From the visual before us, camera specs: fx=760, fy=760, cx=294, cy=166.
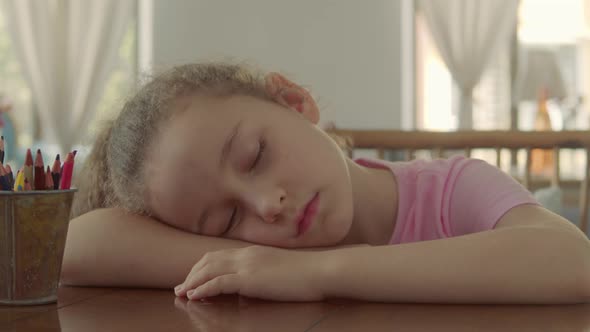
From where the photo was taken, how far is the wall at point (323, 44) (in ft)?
16.2

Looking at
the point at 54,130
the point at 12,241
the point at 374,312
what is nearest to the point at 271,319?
the point at 374,312

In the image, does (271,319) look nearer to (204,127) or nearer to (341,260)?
(341,260)

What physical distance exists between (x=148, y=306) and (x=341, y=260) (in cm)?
21

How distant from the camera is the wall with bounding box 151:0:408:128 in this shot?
16.2 feet

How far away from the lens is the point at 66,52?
5.11 m

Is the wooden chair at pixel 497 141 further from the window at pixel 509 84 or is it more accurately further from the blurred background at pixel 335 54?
the blurred background at pixel 335 54

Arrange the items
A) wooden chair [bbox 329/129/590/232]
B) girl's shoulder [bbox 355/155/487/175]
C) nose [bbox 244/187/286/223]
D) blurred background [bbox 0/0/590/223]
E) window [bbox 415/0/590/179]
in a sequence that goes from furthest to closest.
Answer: blurred background [bbox 0/0/590/223] → window [bbox 415/0/590/179] → wooden chair [bbox 329/129/590/232] → girl's shoulder [bbox 355/155/487/175] → nose [bbox 244/187/286/223]

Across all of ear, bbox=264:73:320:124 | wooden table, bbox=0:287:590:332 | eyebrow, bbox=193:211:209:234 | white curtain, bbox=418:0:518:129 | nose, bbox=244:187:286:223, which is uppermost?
white curtain, bbox=418:0:518:129

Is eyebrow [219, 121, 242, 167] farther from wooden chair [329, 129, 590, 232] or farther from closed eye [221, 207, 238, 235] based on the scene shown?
wooden chair [329, 129, 590, 232]

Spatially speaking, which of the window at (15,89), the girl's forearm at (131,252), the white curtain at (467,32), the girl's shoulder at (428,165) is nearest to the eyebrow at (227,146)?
the girl's forearm at (131,252)

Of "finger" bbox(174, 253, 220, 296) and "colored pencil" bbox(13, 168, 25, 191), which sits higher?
"colored pencil" bbox(13, 168, 25, 191)

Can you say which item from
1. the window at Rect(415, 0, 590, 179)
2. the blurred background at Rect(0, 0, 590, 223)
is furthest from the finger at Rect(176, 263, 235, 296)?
the blurred background at Rect(0, 0, 590, 223)

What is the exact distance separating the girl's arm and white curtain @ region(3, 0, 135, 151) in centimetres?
448

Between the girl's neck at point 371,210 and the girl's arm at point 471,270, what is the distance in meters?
0.30
